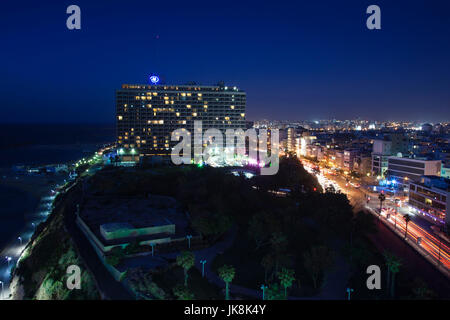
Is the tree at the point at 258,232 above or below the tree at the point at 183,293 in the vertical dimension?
above

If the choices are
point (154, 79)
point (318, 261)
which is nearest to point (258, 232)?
point (318, 261)

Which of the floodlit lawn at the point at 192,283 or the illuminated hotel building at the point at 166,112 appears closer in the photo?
the floodlit lawn at the point at 192,283

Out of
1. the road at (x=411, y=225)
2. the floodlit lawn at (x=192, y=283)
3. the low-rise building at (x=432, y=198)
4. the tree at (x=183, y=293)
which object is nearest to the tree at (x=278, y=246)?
the floodlit lawn at (x=192, y=283)

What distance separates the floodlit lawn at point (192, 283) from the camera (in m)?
17.2

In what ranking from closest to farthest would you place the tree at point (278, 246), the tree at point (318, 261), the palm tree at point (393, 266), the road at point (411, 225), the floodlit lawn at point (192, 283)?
the floodlit lawn at point (192, 283) → the palm tree at point (393, 266) → the tree at point (318, 261) → the tree at point (278, 246) → the road at point (411, 225)

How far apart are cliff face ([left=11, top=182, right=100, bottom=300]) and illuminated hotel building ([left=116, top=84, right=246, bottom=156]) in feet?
133

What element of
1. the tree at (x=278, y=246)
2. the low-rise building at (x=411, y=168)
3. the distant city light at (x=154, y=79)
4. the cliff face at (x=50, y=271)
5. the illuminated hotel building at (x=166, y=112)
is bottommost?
the cliff face at (x=50, y=271)

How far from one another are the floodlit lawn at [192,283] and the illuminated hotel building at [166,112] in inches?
2051

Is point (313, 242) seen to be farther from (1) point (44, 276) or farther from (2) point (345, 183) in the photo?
(2) point (345, 183)

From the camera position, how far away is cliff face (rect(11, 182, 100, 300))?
62.8ft

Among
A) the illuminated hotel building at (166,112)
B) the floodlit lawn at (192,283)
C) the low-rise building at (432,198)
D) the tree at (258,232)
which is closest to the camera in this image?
the floodlit lawn at (192,283)

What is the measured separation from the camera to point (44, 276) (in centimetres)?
2306

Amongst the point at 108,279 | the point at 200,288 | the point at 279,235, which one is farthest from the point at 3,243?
the point at 279,235

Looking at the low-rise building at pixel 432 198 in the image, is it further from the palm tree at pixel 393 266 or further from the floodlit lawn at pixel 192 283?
the floodlit lawn at pixel 192 283
